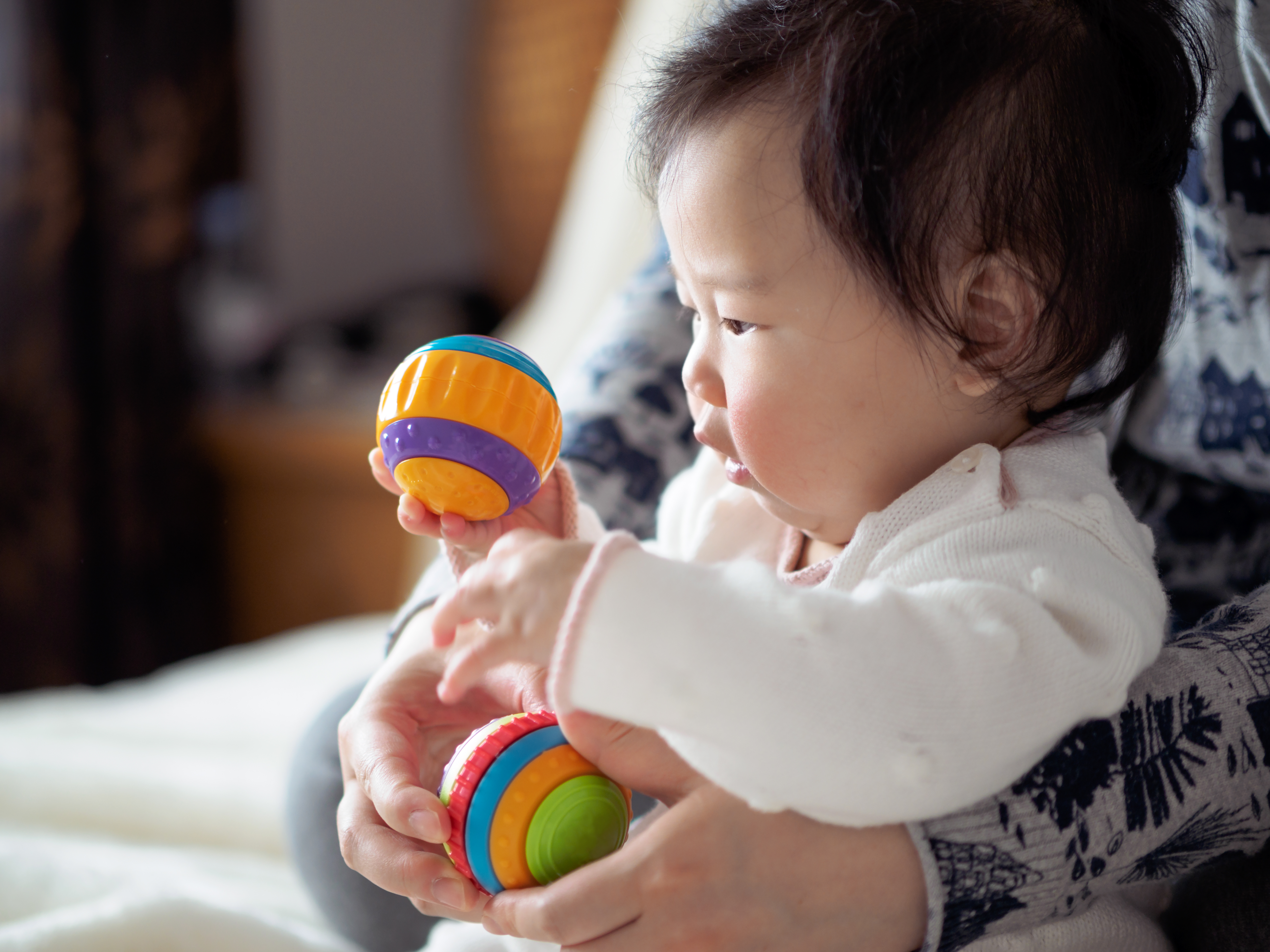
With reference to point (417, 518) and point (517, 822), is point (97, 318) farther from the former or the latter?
point (517, 822)

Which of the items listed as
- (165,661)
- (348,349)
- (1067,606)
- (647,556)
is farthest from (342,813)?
(348,349)

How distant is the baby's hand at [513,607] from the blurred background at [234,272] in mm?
985

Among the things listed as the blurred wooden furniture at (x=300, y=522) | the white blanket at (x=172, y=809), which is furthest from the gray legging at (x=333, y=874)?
the blurred wooden furniture at (x=300, y=522)

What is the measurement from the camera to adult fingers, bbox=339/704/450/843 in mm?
557

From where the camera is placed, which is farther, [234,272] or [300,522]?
[234,272]

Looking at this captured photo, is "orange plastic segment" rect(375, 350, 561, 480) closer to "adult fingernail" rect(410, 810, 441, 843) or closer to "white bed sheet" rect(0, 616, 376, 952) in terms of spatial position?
"adult fingernail" rect(410, 810, 441, 843)

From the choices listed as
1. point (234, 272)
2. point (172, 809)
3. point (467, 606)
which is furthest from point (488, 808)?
point (234, 272)

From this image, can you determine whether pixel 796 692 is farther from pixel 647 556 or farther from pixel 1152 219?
pixel 1152 219

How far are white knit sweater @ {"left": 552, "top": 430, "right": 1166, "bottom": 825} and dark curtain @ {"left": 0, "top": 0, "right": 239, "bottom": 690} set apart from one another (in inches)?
61.5

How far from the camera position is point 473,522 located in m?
0.65

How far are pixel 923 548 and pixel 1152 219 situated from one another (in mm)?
229

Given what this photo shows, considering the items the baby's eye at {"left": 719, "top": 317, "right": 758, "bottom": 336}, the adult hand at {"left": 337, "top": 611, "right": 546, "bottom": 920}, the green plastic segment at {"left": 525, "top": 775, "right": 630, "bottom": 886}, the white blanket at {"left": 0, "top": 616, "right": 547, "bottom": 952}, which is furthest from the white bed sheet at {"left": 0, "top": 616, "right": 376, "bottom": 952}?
the baby's eye at {"left": 719, "top": 317, "right": 758, "bottom": 336}

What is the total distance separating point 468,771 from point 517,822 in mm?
36

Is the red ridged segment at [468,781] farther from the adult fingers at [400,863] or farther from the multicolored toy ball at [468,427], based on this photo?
the multicolored toy ball at [468,427]
